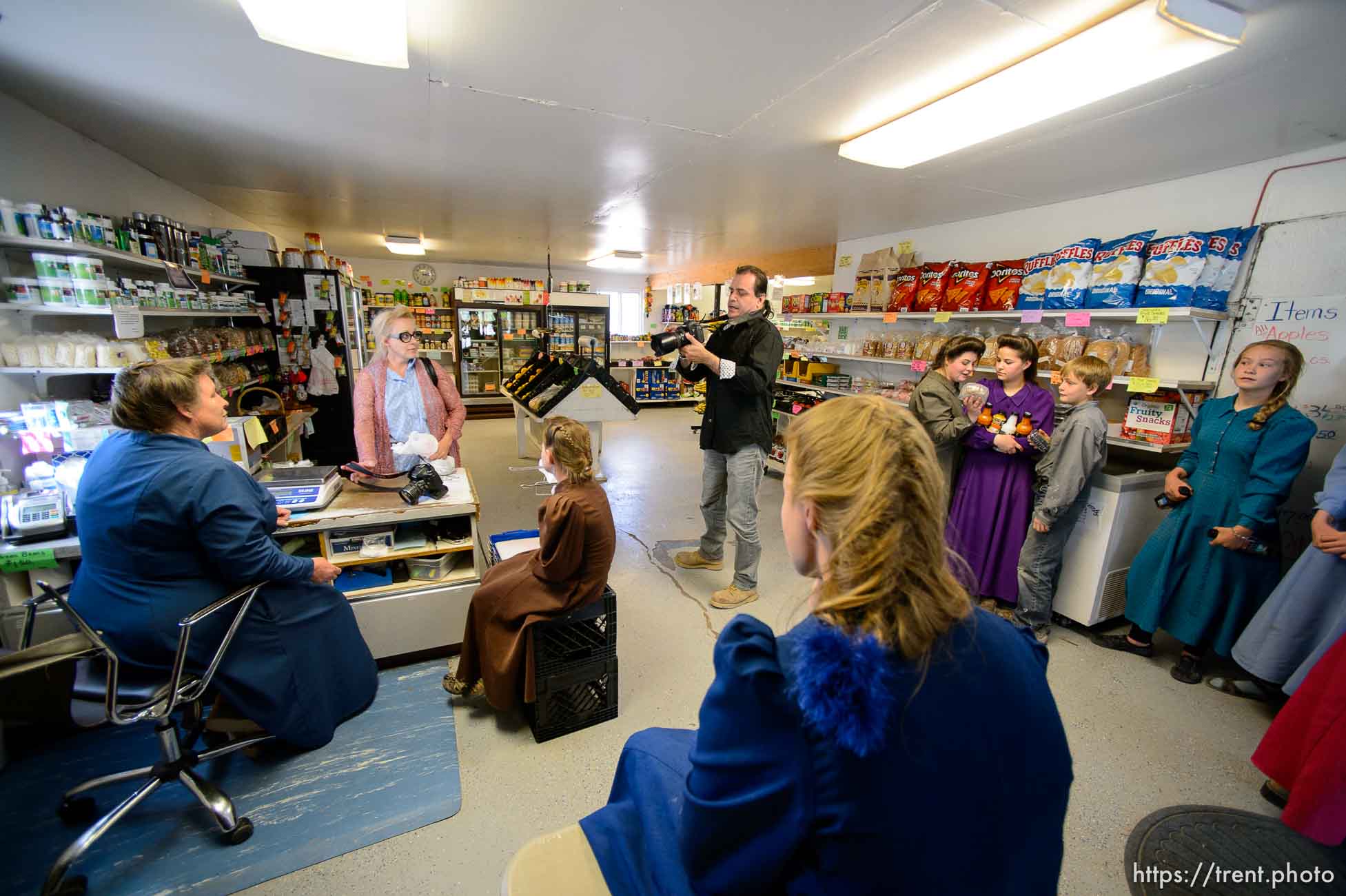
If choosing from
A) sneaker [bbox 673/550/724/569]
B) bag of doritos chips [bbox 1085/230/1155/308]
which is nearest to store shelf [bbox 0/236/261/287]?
sneaker [bbox 673/550/724/569]

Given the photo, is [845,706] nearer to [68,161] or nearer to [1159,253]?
[1159,253]

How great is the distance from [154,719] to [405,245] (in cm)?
650

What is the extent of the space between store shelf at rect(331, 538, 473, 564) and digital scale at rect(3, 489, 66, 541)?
0.91 meters

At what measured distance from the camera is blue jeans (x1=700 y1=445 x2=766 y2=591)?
289 centimetres

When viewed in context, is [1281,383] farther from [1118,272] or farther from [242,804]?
[242,804]

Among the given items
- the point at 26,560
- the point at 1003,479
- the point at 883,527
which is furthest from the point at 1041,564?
the point at 26,560

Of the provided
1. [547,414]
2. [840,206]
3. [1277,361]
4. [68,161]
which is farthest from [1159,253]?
[68,161]

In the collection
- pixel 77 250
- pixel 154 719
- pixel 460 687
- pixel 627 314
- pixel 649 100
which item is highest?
pixel 649 100

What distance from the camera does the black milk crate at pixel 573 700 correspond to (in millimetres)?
2000

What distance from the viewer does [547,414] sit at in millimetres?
4602

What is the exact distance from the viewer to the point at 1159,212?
2.96 meters

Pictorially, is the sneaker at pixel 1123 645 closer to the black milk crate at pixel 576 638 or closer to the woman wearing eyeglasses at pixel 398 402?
the black milk crate at pixel 576 638

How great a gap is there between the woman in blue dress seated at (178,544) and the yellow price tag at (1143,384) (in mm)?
3799

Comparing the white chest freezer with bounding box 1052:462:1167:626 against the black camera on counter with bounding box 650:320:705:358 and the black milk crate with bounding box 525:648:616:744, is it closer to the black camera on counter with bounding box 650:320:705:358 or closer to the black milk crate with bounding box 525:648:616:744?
the black camera on counter with bounding box 650:320:705:358
